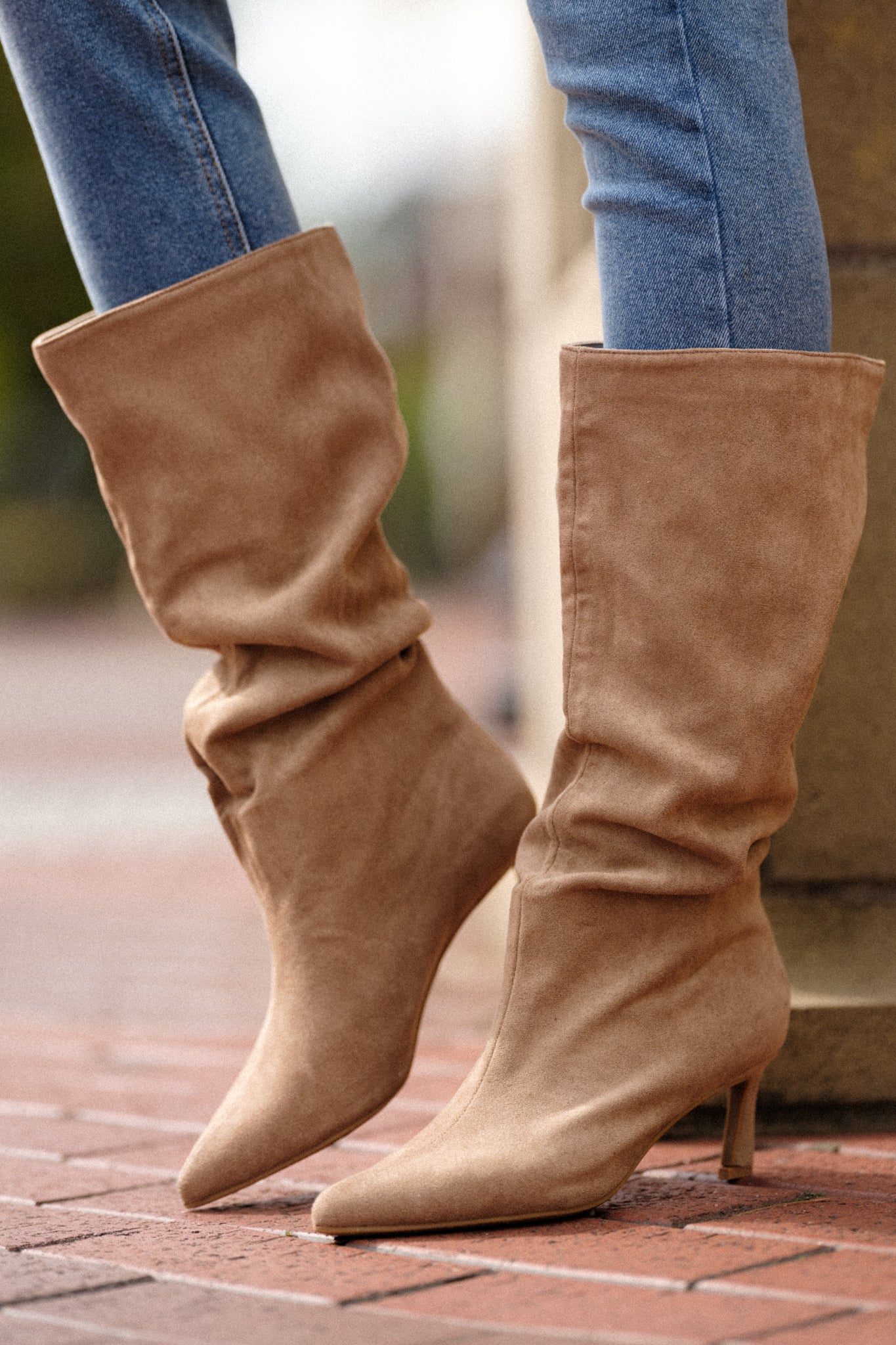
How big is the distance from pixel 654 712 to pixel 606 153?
0.40m

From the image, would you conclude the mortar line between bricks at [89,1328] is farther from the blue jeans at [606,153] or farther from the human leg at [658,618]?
the blue jeans at [606,153]

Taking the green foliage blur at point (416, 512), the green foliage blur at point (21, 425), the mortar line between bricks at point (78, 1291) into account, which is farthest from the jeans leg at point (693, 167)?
the green foliage blur at point (416, 512)

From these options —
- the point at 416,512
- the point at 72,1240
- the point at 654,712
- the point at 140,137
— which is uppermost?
the point at 416,512

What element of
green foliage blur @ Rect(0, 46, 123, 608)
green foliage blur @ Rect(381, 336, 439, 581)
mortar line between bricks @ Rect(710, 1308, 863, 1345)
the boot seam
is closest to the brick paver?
mortar line between bricks @ Rect(710, 1308, 863, 1345)

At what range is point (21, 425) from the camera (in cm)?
2497

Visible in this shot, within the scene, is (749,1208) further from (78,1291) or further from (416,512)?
(416,512)

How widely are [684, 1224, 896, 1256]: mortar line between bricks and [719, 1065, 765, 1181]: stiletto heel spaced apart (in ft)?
0.49

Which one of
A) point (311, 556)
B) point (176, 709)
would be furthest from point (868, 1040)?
point (176, 709)

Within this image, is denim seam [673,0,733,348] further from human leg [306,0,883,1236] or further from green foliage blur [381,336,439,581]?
green foliage blur [381,336,439,581]

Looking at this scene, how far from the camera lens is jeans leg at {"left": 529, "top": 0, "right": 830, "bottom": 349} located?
1.10m

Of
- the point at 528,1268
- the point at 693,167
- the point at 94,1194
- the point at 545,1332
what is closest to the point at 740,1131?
the point at 528,1268

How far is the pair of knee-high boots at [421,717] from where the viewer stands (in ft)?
3.70

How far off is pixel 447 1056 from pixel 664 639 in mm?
927

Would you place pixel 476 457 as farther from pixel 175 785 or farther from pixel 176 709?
pixel 175 785
